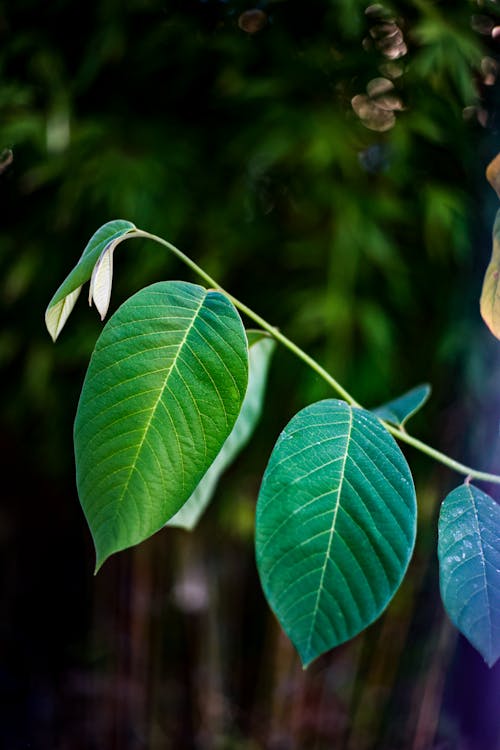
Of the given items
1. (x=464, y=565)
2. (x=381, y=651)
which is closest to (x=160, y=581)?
(x=381, y=651)

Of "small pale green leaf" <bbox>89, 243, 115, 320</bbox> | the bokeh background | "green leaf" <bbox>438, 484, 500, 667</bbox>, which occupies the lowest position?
the bokeh background

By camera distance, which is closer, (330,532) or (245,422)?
(330,532)

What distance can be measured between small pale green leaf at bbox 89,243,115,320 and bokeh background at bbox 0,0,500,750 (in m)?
0.86

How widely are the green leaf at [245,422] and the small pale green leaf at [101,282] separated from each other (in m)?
0.18

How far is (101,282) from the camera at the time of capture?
35cm

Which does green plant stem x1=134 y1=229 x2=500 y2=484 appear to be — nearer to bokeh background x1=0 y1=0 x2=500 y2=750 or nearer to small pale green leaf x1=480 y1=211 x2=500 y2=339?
small pale green leaf x1=480 y1=211 x2=500 y2=339

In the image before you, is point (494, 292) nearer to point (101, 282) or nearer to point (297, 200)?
point (101, 282)

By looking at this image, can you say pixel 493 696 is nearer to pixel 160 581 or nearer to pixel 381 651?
pixel 381 651

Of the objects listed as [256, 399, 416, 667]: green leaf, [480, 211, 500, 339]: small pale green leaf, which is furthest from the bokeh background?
[256, 399, 416, 667]: green leaf

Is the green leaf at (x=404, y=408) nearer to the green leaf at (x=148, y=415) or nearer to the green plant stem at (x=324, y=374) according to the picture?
the green plant stem at (x=324, y=374)

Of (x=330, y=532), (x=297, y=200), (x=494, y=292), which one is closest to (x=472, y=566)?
(x=330, y=532)

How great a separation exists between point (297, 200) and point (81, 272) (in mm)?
1023

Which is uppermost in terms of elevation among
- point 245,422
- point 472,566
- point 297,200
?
point 472,566

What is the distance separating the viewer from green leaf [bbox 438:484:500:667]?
1.05 ft
